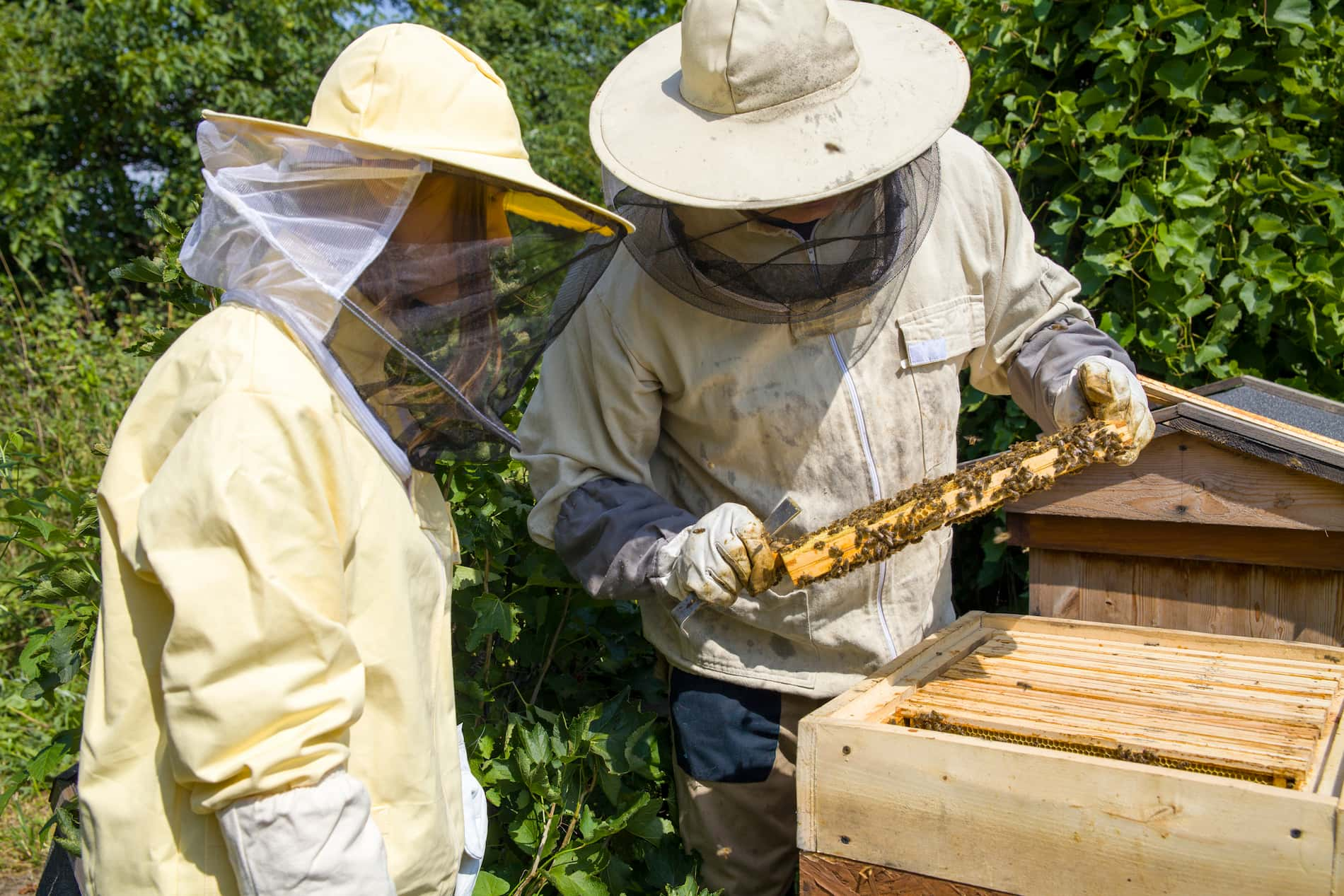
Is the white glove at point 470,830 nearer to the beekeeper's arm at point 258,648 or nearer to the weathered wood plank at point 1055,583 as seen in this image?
the beekeeper's arm at point 258,648

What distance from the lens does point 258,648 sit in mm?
1264

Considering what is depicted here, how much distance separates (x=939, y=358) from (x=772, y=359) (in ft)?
1.20

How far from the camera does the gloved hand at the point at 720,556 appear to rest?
1938 mm

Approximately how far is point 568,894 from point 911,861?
0.92 meters

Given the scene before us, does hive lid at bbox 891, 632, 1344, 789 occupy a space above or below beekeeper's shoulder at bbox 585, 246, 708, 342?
below

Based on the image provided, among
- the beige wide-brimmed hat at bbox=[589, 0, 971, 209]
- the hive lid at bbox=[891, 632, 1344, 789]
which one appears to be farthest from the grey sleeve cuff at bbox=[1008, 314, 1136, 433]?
the beige wide-brimmed hat at bbox=[589, 0, 971, 209]

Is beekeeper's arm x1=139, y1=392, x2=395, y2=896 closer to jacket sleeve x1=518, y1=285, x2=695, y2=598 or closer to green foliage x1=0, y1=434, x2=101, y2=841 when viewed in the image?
jacket sleeve x1=518, y1=285, x2=695, y2=598

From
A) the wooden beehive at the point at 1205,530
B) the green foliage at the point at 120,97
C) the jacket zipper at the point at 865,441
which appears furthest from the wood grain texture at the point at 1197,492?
the green foliage at the point at 120,97

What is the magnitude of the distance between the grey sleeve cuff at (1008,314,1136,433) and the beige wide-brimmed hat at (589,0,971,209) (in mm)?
680

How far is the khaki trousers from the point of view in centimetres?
240

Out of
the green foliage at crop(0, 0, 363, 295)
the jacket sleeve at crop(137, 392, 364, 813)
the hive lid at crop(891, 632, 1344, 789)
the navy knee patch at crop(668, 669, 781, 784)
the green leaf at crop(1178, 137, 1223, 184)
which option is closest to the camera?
the jacket sleeve at crop(137, 392, 364, 813)

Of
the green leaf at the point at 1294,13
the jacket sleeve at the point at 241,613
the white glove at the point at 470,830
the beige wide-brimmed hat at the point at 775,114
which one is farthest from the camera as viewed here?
the green leaf at the point at 1294,13

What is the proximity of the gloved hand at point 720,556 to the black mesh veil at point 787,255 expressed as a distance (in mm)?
448

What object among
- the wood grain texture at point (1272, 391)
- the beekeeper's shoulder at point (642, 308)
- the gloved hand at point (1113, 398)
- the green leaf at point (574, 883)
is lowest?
the green leaf at point (574, 883)
